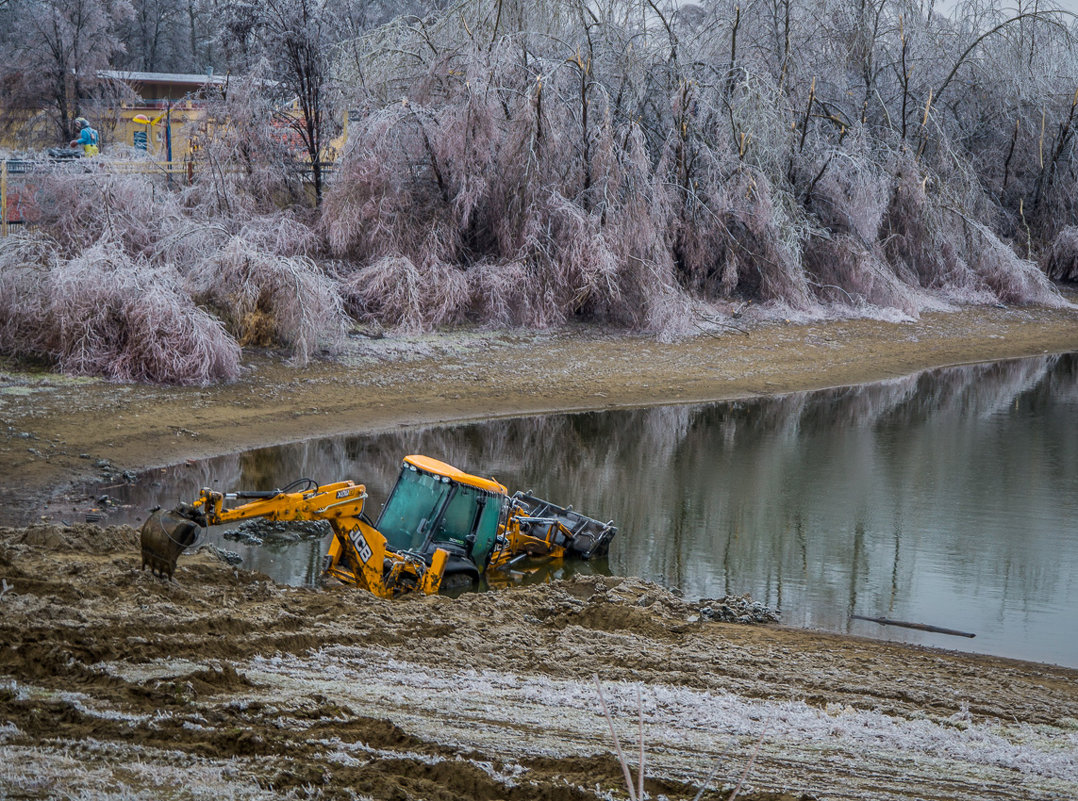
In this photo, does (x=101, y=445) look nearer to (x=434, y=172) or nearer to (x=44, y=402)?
(x=44, y=402)

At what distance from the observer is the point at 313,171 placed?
24.4m

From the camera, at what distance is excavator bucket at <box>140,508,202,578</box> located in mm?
8117

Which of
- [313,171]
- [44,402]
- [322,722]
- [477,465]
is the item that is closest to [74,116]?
[313,171]

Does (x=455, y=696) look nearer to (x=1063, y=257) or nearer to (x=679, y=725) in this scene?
(x=679, y=725)

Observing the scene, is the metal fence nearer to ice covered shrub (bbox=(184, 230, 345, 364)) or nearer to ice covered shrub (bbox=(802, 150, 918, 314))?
ice covered shrub (bbox=(184, 230, 345, 364))

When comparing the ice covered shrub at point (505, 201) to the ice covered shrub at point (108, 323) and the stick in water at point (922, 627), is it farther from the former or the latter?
the stick in water at point (922, 627)

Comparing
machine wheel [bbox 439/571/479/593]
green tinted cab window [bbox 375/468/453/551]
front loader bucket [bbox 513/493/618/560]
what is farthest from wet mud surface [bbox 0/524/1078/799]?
front loader bucket [bbox 513/493/618/560]

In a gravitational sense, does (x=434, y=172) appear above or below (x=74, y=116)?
below

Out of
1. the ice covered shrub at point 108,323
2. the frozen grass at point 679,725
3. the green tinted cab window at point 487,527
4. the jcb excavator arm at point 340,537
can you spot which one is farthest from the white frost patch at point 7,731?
the ice covered shrub at point 108,323

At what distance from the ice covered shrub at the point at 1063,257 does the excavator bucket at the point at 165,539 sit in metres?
30.1

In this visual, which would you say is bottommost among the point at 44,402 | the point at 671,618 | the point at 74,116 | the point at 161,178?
the point at 671,618

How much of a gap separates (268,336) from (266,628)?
1111cm

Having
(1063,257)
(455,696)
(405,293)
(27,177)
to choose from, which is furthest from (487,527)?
(1063,257)

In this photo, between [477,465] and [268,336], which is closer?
[477,465]
